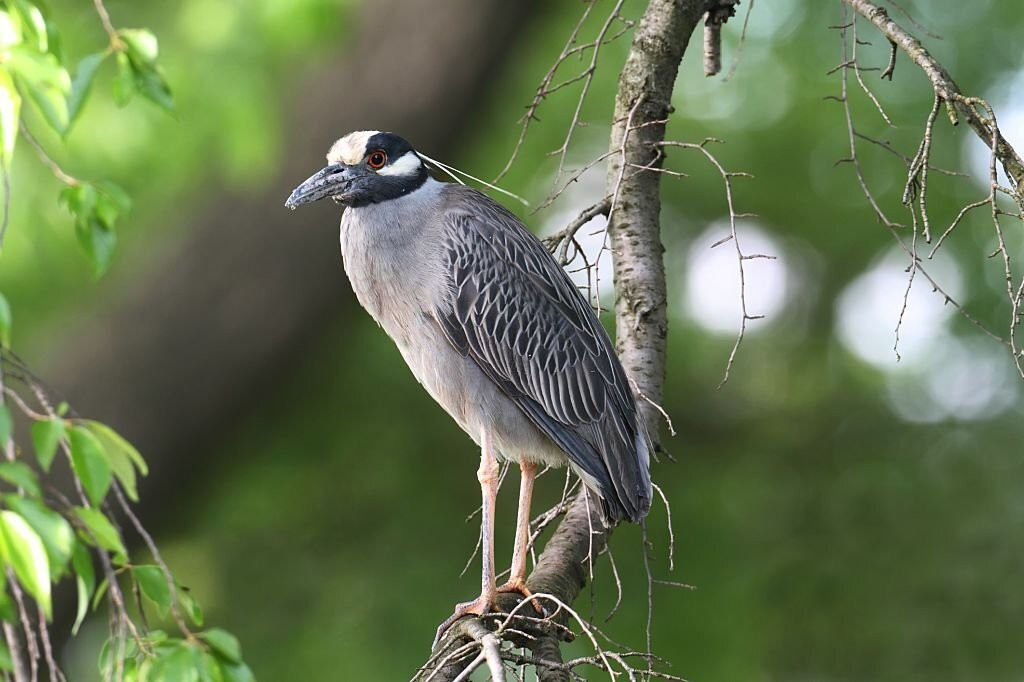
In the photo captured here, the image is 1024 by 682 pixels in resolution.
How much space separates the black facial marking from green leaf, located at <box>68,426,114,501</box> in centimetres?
174

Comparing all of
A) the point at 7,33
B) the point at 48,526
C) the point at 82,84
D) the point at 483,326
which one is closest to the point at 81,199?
the point at 82,84

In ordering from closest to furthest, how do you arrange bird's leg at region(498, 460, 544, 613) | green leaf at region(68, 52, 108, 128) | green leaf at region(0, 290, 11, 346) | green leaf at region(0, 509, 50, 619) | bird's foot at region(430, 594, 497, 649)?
green leaf at region(0, 509, 50, 619)
green leaf at region(0, 290, 11, 346)
green leaf at region(68, 52, 108, 128)
bird's foot at region(430, 594, 497, 649)
bird's leg at region(498, 460, 544, 613)

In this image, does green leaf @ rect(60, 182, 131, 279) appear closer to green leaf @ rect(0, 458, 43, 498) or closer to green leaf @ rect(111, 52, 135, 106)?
green leaf @ rect(111, 52, 135, 106)

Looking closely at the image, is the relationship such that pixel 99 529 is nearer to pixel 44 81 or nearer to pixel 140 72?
pixel 44 81

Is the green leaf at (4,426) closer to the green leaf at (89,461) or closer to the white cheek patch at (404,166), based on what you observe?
the green leaf at (89,461)

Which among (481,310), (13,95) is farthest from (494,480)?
(13,95)

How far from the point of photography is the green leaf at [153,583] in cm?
197

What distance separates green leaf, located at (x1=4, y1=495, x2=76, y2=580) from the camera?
5.38ft

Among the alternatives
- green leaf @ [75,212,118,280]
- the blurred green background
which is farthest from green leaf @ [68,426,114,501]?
the blurred green background

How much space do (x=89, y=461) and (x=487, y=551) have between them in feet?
4.80

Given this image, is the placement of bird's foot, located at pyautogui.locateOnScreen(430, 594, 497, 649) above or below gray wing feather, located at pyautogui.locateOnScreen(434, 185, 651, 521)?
below

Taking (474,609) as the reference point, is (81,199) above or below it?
above

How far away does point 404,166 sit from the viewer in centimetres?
350

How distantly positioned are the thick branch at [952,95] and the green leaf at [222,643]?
153cm
